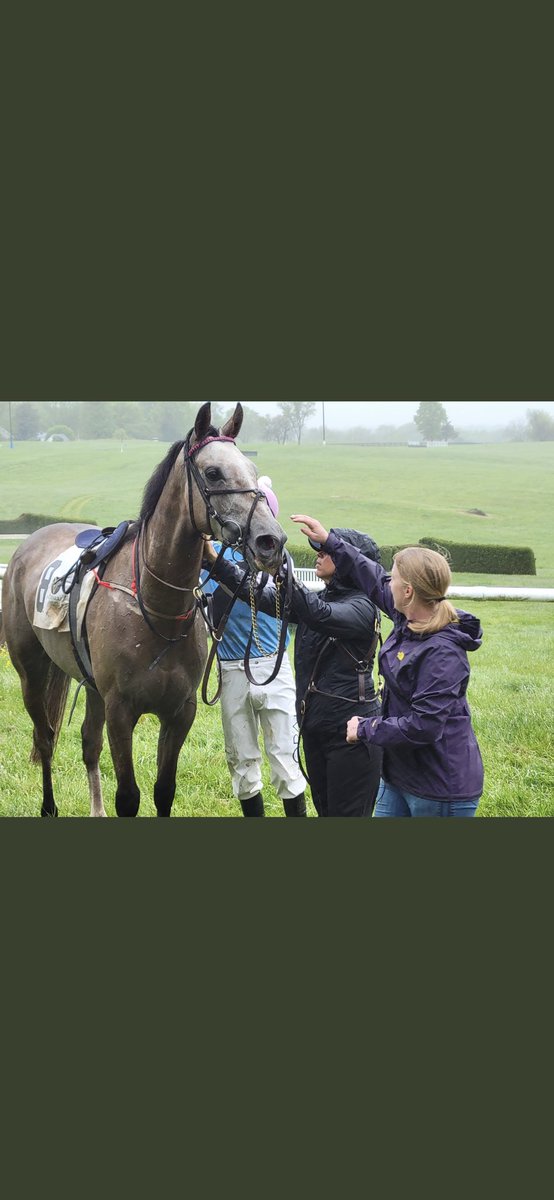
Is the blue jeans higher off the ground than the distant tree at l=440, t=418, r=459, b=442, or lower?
lower

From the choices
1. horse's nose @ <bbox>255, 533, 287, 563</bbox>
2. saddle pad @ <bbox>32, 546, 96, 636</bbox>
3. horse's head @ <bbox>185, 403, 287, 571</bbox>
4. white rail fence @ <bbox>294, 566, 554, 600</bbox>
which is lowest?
white rail fence @ <bbox>294, 566, 554, 600</bbox>

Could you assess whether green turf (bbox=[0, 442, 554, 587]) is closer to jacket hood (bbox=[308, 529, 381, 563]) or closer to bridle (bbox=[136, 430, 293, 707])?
bridle (bbox=[136, 430, 293, 707])

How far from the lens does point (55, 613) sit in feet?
16.4

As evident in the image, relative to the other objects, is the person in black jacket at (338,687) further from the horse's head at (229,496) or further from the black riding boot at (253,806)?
the black riding boot at (253,806)

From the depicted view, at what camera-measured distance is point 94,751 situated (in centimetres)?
522

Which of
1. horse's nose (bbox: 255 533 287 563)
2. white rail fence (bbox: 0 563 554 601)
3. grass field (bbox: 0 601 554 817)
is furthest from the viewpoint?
white rail fence (bbox: 0 563 554 601)

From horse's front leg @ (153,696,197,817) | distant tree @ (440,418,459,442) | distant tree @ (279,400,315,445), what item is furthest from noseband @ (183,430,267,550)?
distant tree @ (440,418,459,442)

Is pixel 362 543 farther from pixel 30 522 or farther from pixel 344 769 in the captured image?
pixel 30 522

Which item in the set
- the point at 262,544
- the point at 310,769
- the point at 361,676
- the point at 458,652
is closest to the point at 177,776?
the point at 310,769

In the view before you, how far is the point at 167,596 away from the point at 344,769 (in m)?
1.12

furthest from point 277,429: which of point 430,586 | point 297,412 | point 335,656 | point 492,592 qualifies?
point 430,586

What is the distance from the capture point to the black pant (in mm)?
4055

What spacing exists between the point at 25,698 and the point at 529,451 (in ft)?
11.2

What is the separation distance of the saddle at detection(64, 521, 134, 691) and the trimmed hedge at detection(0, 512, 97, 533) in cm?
76
